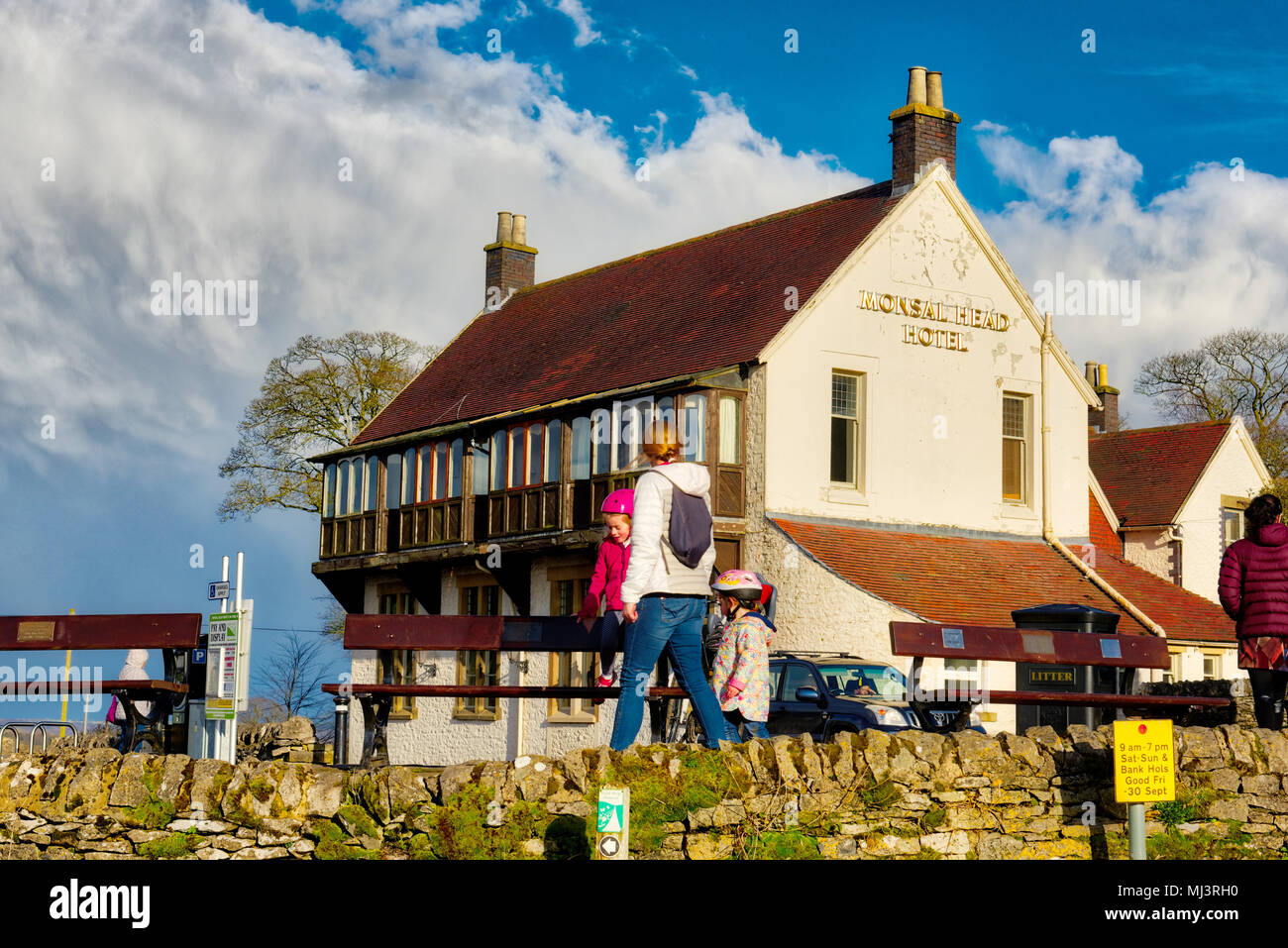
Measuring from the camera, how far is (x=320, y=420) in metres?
46.8

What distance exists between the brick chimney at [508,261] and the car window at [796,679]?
86.3ft

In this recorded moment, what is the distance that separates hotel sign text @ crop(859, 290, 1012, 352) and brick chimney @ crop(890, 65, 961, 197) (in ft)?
Answer: 7.39

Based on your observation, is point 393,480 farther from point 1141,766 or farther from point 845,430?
point 1141,766

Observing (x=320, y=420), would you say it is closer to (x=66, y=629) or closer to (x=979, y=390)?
(x=979, y=390)

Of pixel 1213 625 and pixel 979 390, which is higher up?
pixel 979 390

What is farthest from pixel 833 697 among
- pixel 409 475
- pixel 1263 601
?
pixel 409 475

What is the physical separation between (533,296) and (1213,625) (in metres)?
18.8

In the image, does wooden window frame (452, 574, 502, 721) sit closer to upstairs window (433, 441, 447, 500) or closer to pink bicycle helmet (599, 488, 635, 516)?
upstairs window (433, 441, 447, 500)

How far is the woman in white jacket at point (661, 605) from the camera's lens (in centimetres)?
1013

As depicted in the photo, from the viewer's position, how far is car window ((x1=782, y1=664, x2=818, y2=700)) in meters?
17.9

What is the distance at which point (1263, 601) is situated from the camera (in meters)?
12.5

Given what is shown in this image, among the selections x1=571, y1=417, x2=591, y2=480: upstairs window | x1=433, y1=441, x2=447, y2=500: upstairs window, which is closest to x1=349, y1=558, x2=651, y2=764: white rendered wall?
x1=433, y1=441, x2=447, y2=500: upstairs window
